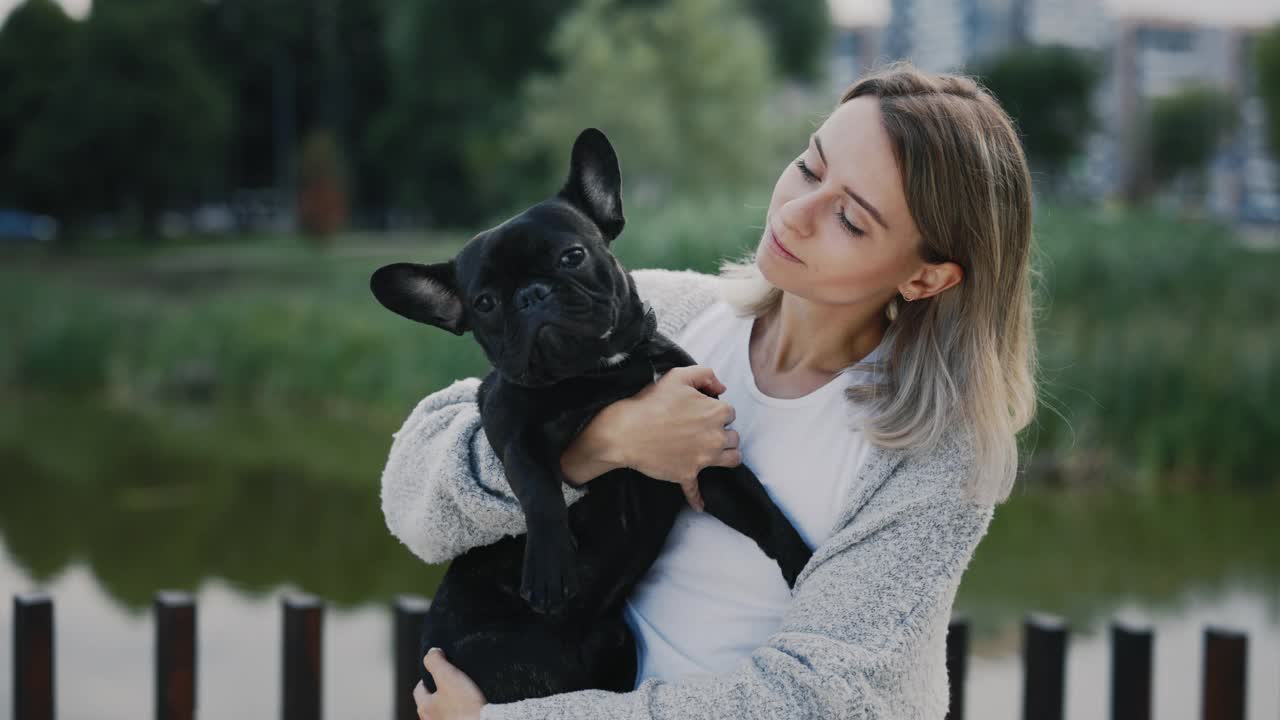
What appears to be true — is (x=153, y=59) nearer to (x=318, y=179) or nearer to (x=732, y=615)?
(x=318, y=179)

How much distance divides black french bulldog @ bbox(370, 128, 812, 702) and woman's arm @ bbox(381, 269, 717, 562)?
0.04 m

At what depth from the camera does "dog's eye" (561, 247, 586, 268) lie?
1.58 meters

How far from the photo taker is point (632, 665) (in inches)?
64.1

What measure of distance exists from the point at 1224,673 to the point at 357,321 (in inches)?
327

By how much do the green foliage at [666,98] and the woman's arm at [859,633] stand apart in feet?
57.4

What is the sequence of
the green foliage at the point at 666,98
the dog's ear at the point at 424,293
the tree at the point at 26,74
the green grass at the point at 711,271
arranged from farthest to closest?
the green foliage at the point at 666,98 → the tree at the point at 26,74 → the green grass at the point at 711,271 → the dog's ear at the point at 424,293

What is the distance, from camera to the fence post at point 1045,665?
2.21m

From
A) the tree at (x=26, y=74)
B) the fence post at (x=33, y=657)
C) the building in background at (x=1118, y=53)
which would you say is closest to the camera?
the fence post at (x=33, y=657)

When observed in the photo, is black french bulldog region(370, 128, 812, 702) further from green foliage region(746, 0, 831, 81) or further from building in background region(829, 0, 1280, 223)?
building in background region(829, 0, 1280, 223)

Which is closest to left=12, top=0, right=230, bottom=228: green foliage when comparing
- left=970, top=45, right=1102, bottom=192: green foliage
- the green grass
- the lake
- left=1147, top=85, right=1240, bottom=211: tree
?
the green grass

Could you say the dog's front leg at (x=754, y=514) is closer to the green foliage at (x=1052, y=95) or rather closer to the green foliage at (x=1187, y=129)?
the green foliage at (x=1052, y=95)

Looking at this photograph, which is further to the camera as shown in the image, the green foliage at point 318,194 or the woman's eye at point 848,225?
the green foliage at point 318,194

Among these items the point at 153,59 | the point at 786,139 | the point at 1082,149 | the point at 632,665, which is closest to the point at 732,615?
the point at 632,665

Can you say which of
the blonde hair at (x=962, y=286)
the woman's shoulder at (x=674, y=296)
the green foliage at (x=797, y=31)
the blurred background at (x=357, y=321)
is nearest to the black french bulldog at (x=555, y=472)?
the woman's shoulder at (x=674, y=296)
